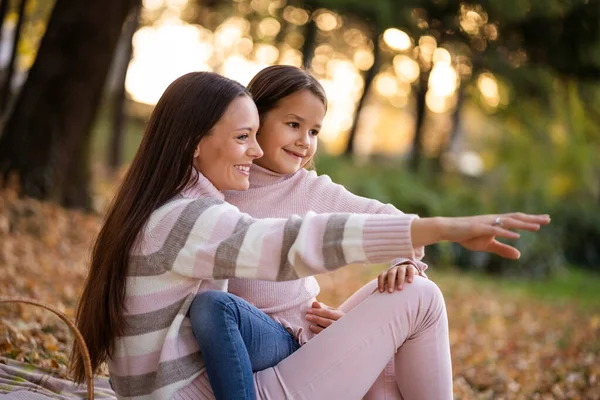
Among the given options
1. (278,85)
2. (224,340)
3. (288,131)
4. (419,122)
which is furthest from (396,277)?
(419,122)

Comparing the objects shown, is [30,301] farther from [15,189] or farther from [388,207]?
[15,189]

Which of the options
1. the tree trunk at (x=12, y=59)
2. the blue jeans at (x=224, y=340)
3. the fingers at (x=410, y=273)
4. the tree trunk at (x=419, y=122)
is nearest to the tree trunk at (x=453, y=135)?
the tree trunk at (x=419, y=122)

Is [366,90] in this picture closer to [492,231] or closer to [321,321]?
[321,321]

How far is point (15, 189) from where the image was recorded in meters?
7.21

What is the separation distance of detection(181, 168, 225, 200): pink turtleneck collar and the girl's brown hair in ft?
2.09

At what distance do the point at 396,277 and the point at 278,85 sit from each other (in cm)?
96

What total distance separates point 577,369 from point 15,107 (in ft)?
19.5

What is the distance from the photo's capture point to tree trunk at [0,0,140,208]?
7406 mm

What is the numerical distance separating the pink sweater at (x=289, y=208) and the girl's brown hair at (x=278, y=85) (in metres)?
0.29

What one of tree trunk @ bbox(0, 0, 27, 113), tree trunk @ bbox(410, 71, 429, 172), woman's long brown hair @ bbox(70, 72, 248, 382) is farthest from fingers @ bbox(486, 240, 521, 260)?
tree trunk @ bbox(410, 71, 429, 172)

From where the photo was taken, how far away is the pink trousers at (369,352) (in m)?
2.38

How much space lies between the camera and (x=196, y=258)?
85.9 inches

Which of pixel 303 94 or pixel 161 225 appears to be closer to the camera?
pixel 161 225

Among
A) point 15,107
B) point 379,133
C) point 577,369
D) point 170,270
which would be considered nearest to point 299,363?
point 170,270
